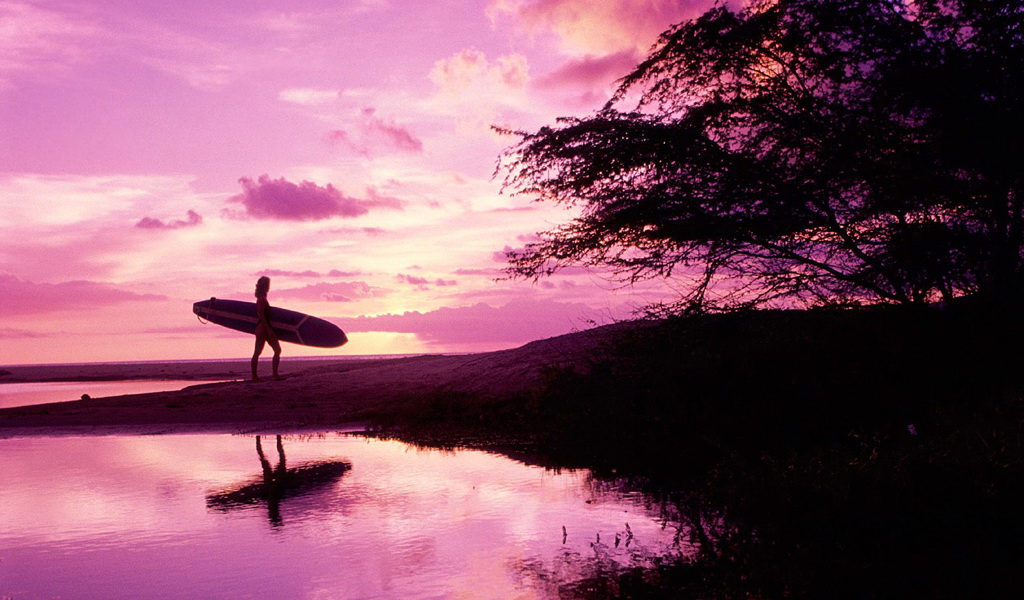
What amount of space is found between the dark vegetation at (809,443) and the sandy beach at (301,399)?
8.14 feet

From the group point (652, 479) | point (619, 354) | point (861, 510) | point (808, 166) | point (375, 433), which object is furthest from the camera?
point (375, 433)

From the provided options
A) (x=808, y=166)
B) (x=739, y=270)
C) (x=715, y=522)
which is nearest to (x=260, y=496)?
(x=715, y=522)

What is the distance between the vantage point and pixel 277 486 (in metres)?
8.86

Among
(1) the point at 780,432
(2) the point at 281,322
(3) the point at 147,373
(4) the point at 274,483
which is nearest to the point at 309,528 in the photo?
(4) the point at 274,483

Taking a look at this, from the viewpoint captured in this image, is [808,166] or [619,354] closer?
[808,166]

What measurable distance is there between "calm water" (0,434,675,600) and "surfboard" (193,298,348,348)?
19258 mm

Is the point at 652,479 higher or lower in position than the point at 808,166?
lower

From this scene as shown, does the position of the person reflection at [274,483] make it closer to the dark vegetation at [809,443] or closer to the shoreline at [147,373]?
the dark vegetation at [809,443]

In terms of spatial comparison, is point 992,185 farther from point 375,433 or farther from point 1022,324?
point 375,433

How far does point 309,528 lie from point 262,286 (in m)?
17.1

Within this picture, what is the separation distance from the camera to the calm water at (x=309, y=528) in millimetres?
5391

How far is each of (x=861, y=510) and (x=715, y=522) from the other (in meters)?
1.25

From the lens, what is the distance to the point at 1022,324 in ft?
30.8

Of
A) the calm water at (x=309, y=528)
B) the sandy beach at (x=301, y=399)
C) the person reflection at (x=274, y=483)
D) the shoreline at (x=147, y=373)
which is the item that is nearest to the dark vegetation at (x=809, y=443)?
the calm water at (x=309, y=528)
